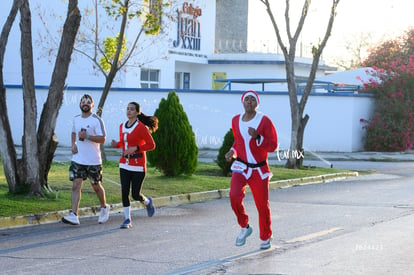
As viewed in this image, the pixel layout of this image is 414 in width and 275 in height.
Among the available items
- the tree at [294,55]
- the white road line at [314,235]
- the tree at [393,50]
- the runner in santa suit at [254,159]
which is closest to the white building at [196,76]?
the tree at [393,50]

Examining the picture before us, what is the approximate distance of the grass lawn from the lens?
13422mm

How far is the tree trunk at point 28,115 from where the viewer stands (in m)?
14.2

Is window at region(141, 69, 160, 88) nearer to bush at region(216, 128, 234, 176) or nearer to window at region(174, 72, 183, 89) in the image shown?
window at region(174, 72, 183, 89)

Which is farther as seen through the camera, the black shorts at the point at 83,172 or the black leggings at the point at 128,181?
the black shorts at the point at 83,172

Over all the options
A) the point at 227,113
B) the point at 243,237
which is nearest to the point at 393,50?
the point at 227,113

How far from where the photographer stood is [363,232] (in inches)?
470

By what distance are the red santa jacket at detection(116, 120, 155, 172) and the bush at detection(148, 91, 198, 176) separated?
20.6ft

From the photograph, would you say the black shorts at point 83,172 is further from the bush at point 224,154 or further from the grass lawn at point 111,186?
the bush at point 224,154

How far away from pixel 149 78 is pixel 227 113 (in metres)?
8.25

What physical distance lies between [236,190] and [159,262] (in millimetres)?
1442

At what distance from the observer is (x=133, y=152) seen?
12.3 meters

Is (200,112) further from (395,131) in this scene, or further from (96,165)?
(96,165)

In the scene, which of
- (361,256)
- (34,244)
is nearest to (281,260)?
(361,256)

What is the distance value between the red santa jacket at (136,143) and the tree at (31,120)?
2.37 metres
